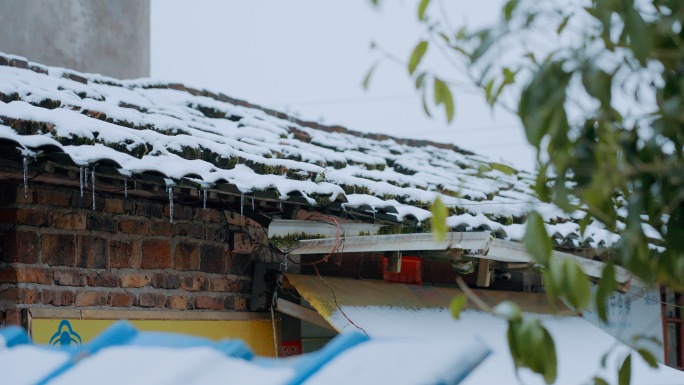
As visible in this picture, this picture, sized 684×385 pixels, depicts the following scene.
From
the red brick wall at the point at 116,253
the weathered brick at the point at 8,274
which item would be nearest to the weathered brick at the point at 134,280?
the red brick wall at the point at 116,253

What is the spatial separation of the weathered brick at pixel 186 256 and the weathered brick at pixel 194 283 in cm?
7

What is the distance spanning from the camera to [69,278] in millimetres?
4906

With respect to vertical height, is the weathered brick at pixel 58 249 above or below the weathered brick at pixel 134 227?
below

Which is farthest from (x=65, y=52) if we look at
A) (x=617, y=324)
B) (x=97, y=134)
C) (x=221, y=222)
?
(x=617, y=324)

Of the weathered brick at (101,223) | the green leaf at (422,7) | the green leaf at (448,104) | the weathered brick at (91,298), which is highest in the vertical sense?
the green leaf at (422,7)

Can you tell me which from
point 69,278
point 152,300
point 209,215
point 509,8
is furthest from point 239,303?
point 509,8

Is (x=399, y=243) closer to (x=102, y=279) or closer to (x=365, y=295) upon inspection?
(x=365, y=295)

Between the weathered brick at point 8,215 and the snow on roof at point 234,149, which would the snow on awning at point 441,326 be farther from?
the weathered brick at point 8,215

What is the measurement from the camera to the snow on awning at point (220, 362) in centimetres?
209

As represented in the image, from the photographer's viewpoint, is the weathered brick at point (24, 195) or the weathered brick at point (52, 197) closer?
the weathered brick at point (24, 195)

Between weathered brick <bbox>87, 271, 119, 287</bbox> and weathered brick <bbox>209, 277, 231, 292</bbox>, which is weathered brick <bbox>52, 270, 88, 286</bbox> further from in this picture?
weathered brick <bbox>209, 277, 231, 292</bbox>

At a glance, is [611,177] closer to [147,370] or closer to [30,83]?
[147,370]

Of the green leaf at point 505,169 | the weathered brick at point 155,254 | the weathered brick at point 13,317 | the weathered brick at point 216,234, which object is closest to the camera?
the green leaf at point 505,169

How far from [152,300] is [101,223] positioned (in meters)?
0.59
